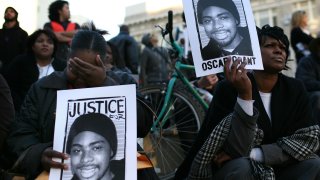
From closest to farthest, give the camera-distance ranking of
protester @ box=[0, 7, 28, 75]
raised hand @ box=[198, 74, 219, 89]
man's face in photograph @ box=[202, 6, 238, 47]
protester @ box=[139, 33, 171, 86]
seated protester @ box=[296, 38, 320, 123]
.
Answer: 1. man's face in photograph @ box=[202, 6, 238, 47]
2. raised hand @ box=[198, 74, 219, 89]
3. seated protester @ box=[296, 38, 320, 123]
4. protester @ box=[0, 7, 28, 75]
5. protester @ box=[139, 33, 171, 86]

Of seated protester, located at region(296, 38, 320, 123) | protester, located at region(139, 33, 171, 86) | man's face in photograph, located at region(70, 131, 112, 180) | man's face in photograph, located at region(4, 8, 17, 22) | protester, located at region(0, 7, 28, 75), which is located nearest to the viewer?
man's face in photograph, located at region(70, 131, 112, 180)

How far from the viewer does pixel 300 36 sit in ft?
21.9

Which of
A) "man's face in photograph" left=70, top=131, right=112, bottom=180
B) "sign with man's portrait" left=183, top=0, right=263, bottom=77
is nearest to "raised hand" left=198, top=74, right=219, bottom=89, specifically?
"sign with man's portrait" left=183, top=0, right=263, bottom=77

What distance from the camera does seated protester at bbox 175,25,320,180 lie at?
256 cm

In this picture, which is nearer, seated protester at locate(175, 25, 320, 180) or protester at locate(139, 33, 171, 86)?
seated protester at locate(175, 25, 320, 180)

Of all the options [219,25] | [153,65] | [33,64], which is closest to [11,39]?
[33,64]

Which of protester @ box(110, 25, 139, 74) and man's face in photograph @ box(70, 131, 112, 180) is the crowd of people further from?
protester @ box(110, 25, 139, 74)

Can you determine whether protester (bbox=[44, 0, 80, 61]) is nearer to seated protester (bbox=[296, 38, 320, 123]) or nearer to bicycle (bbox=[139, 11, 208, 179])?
bicycle (bbox=[139, 11, 208, 179])

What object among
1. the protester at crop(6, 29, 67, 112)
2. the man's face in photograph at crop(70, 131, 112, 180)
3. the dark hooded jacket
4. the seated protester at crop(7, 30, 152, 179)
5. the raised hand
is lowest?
the man's face in photograph at crop(70, 131, 112, 180)

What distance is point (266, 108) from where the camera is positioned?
296 cm

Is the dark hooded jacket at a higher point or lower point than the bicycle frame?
higher

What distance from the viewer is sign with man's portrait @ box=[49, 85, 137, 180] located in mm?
2104

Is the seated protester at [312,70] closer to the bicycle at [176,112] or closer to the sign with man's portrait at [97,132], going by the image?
the bicycle at [176,112]

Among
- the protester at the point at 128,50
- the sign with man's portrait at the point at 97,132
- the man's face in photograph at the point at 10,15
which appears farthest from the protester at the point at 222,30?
the protester at the point at 128,50
